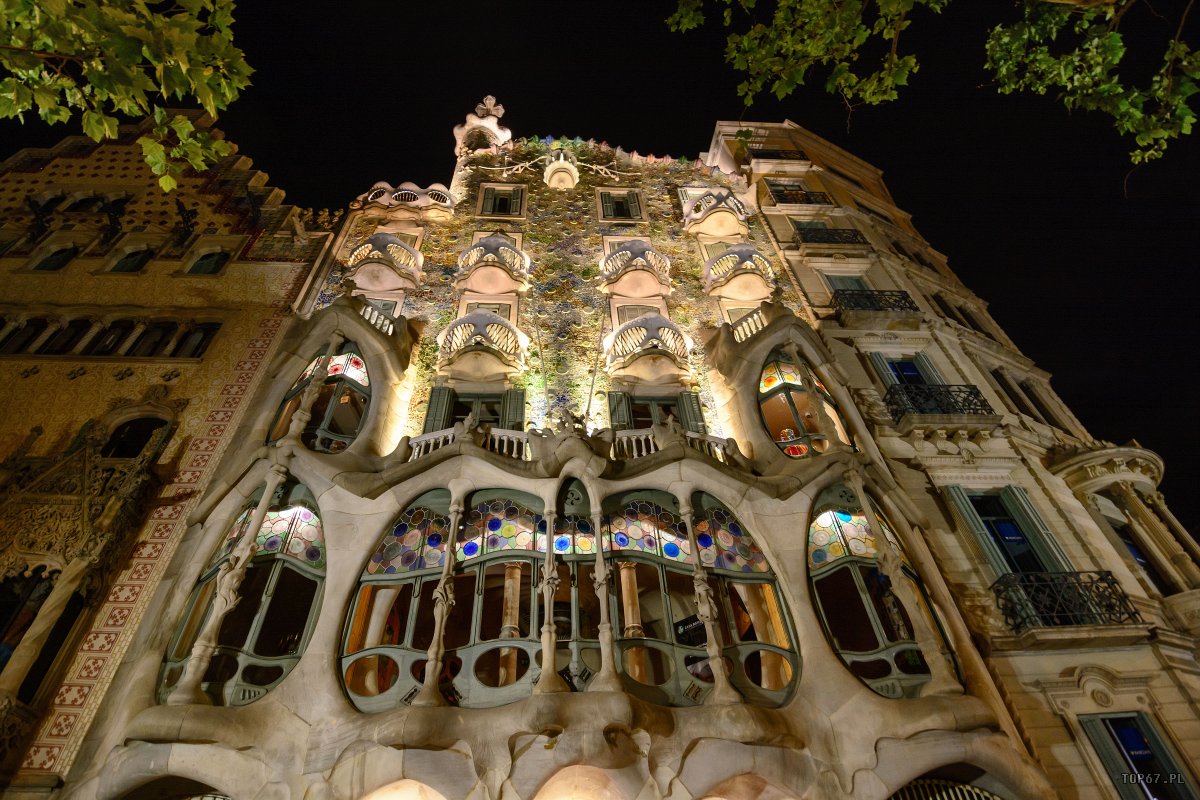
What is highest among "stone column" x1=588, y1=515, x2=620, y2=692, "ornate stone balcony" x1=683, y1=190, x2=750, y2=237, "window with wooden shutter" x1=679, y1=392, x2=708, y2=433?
"ornate stone balcony" x1=683, y1=190, x2=750, y2=237

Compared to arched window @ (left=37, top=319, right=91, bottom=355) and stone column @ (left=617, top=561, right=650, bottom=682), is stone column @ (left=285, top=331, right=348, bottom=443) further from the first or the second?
arched window @ (left=37, top=319, right=91, bottom=355)

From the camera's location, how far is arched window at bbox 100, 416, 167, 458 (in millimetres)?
12789

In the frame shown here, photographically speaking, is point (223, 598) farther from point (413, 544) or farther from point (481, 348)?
point (481, 348)

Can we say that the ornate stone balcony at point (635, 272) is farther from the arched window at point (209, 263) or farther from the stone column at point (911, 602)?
the arched window at point (209, 263)

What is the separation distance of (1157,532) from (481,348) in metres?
14.2

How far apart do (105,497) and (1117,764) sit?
16.5 meters

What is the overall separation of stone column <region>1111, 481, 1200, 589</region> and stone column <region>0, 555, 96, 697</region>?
19130mm

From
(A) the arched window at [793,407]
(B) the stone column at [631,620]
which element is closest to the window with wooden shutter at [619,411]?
(A) the arched window at [793,407]

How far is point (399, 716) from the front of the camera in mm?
8195

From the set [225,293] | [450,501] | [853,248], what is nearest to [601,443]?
[450,501]

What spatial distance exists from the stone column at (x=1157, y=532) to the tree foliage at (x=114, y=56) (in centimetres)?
1714

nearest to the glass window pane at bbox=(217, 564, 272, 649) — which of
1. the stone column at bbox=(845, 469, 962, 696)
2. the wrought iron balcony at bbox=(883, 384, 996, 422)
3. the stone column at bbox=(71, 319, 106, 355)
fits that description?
the stone column at bbox=(71, 319, 106, 355)

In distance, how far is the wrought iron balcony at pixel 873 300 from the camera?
17281 mm

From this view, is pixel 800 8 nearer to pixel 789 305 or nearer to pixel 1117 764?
pixel 789 305
